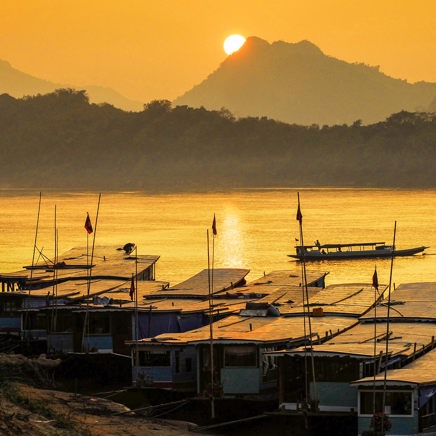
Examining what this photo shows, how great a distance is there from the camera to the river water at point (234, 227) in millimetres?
75375


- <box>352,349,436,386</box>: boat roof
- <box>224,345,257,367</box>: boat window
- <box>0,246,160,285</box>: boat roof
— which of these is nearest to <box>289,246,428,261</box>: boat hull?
<box>0,246,160,285</box>: boat roof

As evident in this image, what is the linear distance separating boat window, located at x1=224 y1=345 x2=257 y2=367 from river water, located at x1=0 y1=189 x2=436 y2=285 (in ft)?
53.9

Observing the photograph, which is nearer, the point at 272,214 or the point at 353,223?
the point at 353,223

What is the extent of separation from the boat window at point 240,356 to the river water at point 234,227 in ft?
53.9

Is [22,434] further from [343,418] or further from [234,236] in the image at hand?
[234,236]

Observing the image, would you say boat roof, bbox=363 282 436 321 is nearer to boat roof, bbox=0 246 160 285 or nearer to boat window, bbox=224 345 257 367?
boat window, bbox=224 345 257 367

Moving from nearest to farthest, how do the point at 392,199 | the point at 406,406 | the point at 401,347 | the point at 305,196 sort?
1. the point at 406,406
2. the point at 401,347
3. the point at 392,199
4. the point at 305,196

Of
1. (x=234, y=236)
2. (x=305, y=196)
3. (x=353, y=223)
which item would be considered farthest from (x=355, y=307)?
(x=305, y=196)

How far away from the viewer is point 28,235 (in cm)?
10300

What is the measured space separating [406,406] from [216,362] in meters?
5.47

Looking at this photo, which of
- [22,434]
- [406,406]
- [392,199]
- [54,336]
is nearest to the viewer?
[22,434]

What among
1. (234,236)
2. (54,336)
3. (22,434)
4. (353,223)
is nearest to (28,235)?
(234,236)

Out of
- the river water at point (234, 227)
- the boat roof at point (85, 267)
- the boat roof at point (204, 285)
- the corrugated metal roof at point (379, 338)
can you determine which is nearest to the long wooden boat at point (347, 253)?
the river water at point (234, 227)

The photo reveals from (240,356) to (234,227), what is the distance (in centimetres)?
8356
